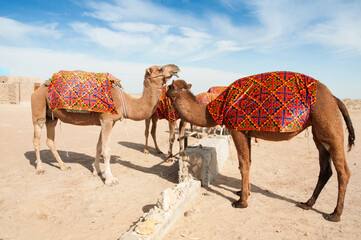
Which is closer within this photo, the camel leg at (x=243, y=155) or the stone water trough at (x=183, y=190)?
the stone water trough at (x=183, y=190)

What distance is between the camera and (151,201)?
4660mm

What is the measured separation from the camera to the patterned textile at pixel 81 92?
521cm

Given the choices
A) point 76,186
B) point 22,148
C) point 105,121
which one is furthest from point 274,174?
point 22,148

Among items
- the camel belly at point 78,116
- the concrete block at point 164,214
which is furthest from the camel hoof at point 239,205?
the camel belly at point 78,116

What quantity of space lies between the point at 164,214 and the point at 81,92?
330cm

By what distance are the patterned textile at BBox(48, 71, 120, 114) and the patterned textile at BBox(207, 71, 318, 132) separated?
8.25ft

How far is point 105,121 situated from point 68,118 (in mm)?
986

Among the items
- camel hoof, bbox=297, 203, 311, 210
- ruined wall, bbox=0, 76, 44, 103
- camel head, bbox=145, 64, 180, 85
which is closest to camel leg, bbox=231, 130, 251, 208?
camel hoof, bbox=297, 203, 311, 210

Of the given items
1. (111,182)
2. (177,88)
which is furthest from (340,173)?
(111,182)

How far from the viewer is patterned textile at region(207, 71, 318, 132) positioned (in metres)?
3.81

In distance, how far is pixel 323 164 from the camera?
14.3 feet

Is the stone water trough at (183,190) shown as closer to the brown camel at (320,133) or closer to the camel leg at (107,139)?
the brown camel at (320,133)

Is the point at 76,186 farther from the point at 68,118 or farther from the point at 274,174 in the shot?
the point at 274,174

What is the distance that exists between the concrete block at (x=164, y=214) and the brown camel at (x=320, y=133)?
91 centimetres
